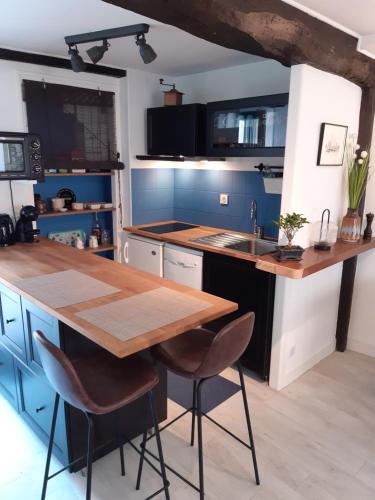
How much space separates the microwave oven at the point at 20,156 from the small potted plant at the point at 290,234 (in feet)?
6.20

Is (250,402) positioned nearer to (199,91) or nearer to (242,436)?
(242,436)

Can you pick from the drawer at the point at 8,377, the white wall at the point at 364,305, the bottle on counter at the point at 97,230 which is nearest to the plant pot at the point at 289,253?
the white wall at the point at 364,305

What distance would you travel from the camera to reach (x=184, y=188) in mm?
4121

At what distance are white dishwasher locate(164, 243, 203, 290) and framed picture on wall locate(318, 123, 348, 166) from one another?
1166 millimetres

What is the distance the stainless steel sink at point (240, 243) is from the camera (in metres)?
3.10

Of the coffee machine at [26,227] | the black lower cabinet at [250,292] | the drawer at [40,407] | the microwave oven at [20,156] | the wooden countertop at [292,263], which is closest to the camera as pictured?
the drawer at [40,407]

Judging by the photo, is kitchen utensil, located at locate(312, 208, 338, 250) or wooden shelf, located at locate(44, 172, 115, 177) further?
wooden shelf, located at locate(44, 172, 115, 177)

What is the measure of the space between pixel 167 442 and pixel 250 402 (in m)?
0.67

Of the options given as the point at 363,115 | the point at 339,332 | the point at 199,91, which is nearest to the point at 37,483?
the point at 339,332

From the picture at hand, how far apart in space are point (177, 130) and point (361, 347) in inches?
98.7

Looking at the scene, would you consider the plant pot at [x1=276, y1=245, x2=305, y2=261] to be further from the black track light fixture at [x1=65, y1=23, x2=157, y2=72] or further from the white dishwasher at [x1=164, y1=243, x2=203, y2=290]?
the black track light fixture at [x1=65, y1=23, x2=157, y2=72]

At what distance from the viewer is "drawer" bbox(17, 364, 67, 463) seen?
1.98m

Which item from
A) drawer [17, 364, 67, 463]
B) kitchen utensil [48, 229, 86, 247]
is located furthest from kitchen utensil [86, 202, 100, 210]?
drawer [17, 364, 67, 463]

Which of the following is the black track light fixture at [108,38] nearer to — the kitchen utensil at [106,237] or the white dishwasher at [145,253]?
the white dishwasher at [145,253]
